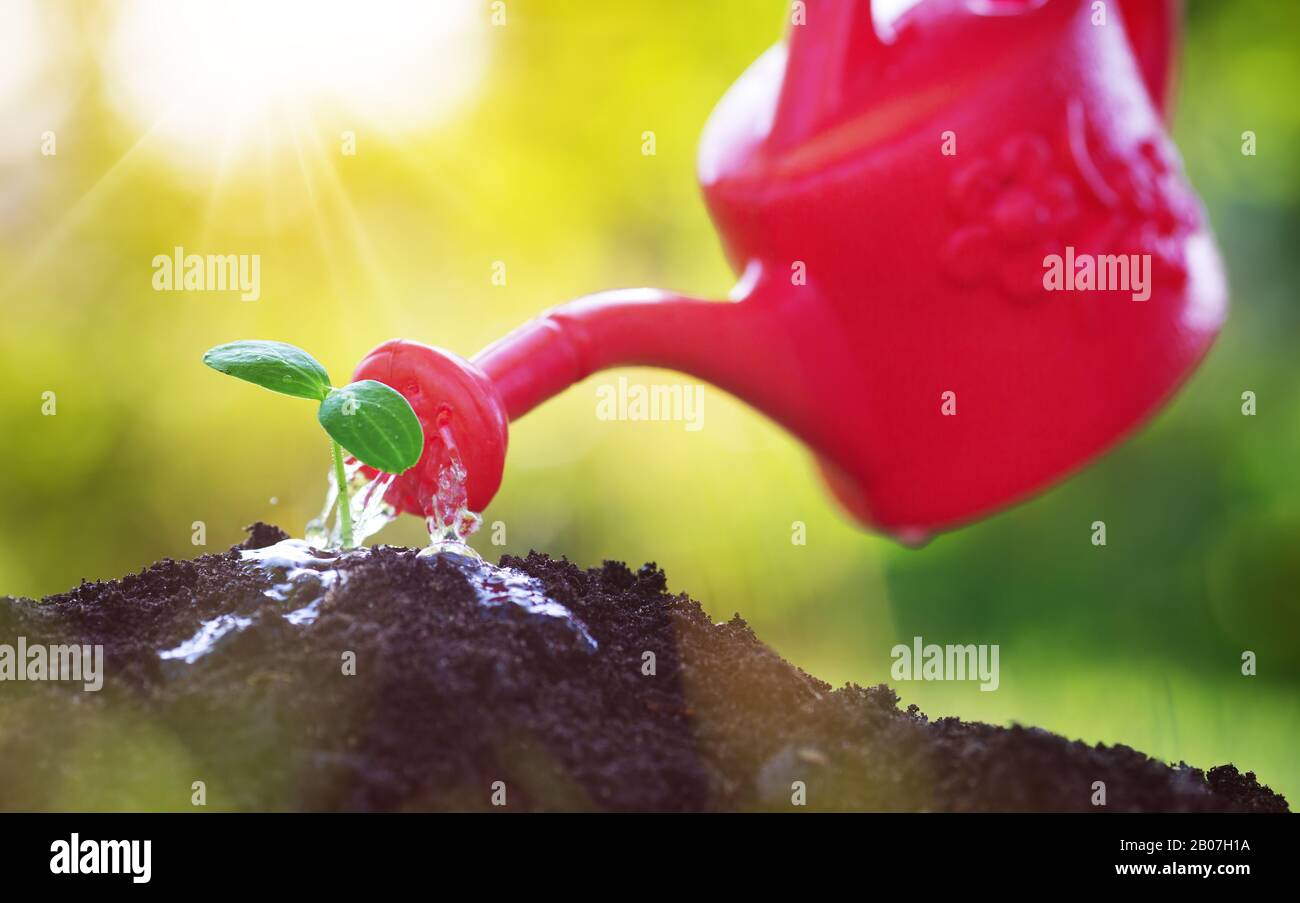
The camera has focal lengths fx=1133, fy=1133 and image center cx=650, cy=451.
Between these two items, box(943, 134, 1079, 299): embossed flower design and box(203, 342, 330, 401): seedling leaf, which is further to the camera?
box(943, 134, 1079, 299): embossed flower design

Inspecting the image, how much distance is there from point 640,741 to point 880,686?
0.64 feet

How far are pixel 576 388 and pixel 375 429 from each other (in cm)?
66

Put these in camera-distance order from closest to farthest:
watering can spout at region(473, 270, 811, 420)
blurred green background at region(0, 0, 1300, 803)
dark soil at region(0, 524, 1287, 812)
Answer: dark soil at region(0, 524, 1287, 812) → watering can spout at region(473, 270, 811, 420) → blurred green background at region(0, 0, 1300, 803)

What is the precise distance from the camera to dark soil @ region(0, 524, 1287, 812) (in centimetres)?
46

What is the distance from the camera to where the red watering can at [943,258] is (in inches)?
30.6

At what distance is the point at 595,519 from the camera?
132cm

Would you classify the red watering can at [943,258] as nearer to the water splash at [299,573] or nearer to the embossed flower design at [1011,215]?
the embossed flower design at [1011,215]

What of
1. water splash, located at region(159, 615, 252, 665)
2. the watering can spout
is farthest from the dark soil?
the watering can spout

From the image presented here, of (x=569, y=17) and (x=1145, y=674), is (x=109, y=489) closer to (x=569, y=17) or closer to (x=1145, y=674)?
(x=569, y=17)

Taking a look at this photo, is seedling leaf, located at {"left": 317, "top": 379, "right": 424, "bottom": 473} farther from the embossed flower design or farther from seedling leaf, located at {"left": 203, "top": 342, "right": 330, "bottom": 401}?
the embossed flower design

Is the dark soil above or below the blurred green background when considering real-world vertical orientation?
below

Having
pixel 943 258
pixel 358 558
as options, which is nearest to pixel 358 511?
pixel 358 558

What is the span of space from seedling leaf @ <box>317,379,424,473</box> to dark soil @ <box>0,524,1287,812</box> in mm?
53
